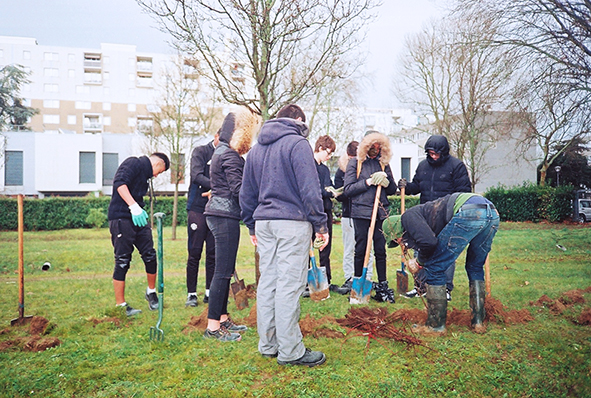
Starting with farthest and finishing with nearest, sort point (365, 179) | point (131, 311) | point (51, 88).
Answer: point (51, 88) < point (365, 179) < point (131, 311)

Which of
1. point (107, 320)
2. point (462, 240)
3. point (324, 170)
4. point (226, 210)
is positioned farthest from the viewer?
point (324, 170)

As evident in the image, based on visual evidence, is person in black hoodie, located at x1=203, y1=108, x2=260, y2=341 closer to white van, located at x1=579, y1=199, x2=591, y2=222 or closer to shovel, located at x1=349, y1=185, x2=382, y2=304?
shovel, located at x1=349, y1=185, x2=382, y2=304

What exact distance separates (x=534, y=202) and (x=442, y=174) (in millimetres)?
19618

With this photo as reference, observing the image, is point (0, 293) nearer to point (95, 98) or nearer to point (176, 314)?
point (176, 314)

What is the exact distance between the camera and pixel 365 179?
18.2 ft

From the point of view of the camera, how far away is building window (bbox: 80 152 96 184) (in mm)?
36750

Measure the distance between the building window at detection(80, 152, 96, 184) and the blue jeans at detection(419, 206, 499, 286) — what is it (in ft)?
125

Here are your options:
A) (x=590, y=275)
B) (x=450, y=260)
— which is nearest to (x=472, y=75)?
(x=590, y=275)

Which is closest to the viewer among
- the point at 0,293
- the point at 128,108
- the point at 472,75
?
the point at 0,293

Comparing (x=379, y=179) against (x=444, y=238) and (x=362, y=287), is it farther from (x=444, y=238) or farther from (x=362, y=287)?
(x=444, y=238)

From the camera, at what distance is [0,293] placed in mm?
6598

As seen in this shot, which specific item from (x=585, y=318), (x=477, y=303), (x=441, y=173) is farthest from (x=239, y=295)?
(x=585, y=318)

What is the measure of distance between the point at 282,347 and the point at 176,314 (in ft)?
6.95

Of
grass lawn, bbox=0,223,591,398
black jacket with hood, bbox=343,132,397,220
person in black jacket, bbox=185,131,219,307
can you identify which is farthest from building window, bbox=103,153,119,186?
black jacket with hood, bbox=343,132,397,220
